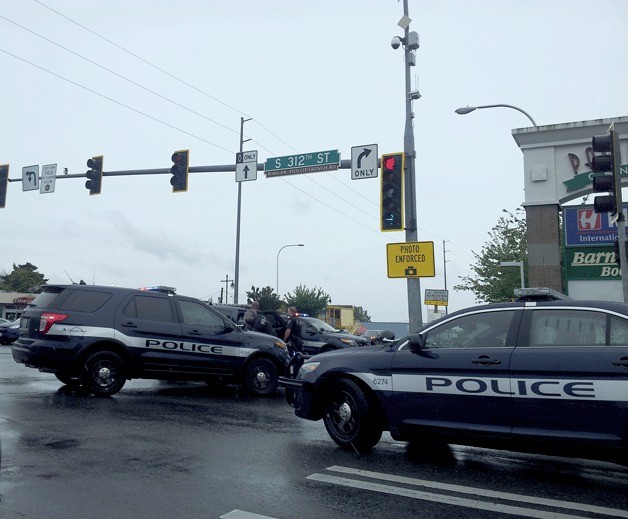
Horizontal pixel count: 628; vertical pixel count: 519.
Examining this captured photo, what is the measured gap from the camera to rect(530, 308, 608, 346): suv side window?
575cm

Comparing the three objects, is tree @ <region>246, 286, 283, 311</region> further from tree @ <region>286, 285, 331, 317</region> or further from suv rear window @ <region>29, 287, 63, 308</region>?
suv rear window @ <region>29, 287, 63, 308</region>

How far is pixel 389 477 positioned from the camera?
5.84 m

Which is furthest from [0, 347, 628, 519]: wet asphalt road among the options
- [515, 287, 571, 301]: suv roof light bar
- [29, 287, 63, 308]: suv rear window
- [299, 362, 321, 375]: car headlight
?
[29, 287, 63, 308]: suv rear window

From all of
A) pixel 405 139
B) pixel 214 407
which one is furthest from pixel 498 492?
pixel 405 139

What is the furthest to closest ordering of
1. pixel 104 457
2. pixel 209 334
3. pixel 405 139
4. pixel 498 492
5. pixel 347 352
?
pixel 405 139 → pixel 209 334 → pixel 347 352 → pixel 104 457 → pixel 498 492

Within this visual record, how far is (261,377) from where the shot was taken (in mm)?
11766

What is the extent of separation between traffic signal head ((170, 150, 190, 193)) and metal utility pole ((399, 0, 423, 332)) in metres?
6.33

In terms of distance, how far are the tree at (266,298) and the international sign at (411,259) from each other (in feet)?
152

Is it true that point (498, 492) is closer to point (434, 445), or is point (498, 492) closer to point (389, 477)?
point (389, 477)

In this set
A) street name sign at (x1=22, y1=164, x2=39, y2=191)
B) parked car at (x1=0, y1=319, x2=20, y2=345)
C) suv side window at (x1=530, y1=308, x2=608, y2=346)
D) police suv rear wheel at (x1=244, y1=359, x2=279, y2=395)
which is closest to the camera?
suv side window at (x1=530, y1=308, x2=608, y2=346)

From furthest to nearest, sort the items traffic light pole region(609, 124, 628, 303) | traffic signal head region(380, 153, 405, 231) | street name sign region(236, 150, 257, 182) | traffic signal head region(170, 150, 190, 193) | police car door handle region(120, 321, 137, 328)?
traffic signal head region(170, 150, 190, 193)
street name sign region(236, 150, 257, 182)
traffic signal head region(380, 153, 405, 231)
police car door handle region(120, 321, 137, 328)
traffic light pole region(609, 124, 628, 303)

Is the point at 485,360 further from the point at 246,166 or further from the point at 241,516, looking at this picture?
the point at 246,166

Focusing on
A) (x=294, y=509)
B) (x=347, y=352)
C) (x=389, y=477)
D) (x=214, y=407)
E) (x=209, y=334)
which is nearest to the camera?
(x=294, y=509)

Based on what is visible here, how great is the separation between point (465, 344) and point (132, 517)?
342 centimetres
